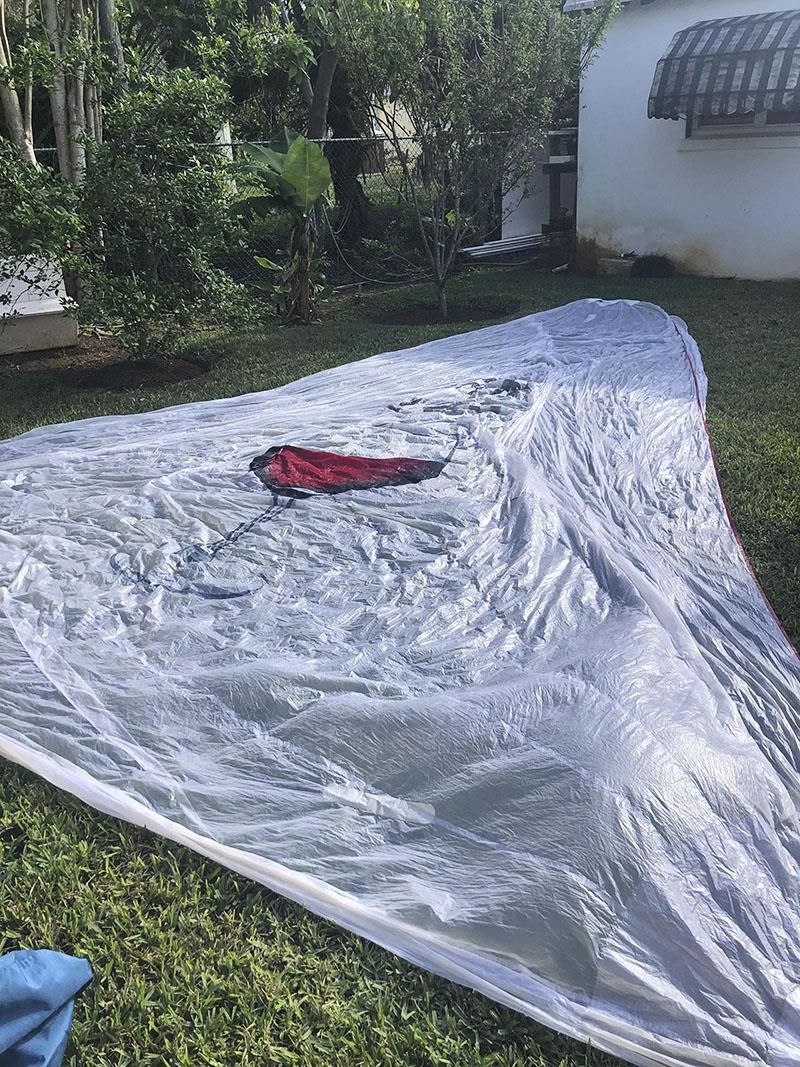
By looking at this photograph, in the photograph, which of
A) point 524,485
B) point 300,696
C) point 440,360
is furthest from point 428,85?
point 300,696

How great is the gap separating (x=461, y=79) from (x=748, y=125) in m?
3.70

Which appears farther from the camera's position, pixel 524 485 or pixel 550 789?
pixel 524 485

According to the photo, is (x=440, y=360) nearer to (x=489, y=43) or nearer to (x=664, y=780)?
(x=489, y=43)

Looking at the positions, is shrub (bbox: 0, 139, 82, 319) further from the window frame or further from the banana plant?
the window frame

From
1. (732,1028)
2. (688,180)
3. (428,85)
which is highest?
(428,85)

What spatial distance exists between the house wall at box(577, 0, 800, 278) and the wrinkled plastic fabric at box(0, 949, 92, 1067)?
9.64 metres

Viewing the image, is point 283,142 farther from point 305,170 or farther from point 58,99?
point 58,99

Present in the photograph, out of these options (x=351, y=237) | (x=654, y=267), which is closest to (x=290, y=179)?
(x=351, y=237)

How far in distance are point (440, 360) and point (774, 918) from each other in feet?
15.6

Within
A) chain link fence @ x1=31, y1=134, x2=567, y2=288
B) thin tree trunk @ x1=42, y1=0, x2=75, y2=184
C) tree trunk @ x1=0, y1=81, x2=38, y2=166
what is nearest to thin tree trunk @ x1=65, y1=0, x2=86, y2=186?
thin tree trunk @ x1=42, y1=0, x2=75, y2=184

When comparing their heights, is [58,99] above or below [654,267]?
above

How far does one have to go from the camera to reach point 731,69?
870 cm

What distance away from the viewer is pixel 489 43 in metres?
7.38

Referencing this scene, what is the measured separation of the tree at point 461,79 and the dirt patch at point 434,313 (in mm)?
576
